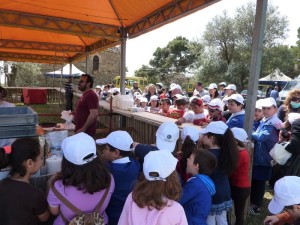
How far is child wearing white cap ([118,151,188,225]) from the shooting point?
5.32 ft

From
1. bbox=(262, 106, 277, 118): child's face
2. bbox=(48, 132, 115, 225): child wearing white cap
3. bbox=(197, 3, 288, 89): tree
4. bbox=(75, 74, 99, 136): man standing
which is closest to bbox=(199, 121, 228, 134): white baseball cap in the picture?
bbox=(48, 132, 115, 225): child wearing white cap

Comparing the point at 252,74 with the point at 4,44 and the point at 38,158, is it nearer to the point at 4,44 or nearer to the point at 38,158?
the point at 38,158

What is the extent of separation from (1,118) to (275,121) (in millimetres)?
3148

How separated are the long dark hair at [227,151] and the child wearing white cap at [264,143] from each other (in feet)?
3.91

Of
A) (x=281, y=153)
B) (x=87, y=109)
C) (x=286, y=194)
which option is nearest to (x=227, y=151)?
(x=286, y=194)

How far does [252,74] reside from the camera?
3.59 metres

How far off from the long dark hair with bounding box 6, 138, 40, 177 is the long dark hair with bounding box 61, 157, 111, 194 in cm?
23

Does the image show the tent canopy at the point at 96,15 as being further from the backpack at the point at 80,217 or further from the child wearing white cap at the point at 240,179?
the backpack at the point at 80,217

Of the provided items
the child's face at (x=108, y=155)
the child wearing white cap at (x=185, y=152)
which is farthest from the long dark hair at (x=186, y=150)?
the child's face at (x=108, y=155)

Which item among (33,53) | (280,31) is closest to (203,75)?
(280,31)

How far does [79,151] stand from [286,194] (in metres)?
1.33

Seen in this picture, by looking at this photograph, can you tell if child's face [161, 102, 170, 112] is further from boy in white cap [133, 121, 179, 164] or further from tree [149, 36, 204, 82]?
tree [149, 36, 204, 82]

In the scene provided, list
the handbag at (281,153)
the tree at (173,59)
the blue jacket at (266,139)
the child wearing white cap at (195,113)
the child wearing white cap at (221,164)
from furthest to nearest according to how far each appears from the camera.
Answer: the tree at (173,59) → the child wearing white cap at (195,113) → the blue jacket at (266,139) → the handbag at (281,153) → the child wearing white cap at (221,164)

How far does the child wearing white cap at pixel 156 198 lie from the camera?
1.62 meters
